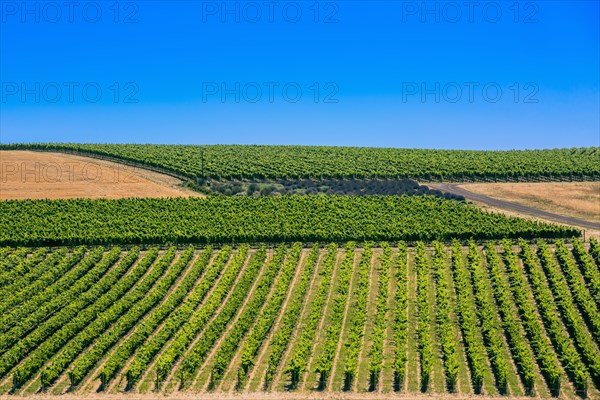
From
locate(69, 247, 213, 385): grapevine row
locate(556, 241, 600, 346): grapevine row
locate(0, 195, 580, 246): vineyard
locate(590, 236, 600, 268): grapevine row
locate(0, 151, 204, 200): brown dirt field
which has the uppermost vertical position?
locate(0, 151, 204, 200): brown dirt field

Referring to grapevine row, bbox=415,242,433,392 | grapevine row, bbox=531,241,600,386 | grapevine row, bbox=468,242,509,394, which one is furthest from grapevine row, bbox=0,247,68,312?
grapevine row, bbox=531,241,600,386

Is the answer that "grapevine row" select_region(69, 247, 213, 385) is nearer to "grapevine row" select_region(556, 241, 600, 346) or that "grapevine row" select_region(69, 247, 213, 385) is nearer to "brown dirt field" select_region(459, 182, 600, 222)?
"grapevine row" select_region(556, 241, 600, 346)

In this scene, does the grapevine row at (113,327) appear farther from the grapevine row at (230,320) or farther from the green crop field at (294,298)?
the grapevine row at (230,320)

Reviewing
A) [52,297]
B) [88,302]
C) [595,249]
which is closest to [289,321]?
[88,302]

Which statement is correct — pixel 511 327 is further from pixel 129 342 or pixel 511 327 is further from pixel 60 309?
pixel 60 309

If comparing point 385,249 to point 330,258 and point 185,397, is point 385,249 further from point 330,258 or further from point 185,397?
point 185,397

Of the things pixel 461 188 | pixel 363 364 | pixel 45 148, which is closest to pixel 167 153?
pixel 45 148
